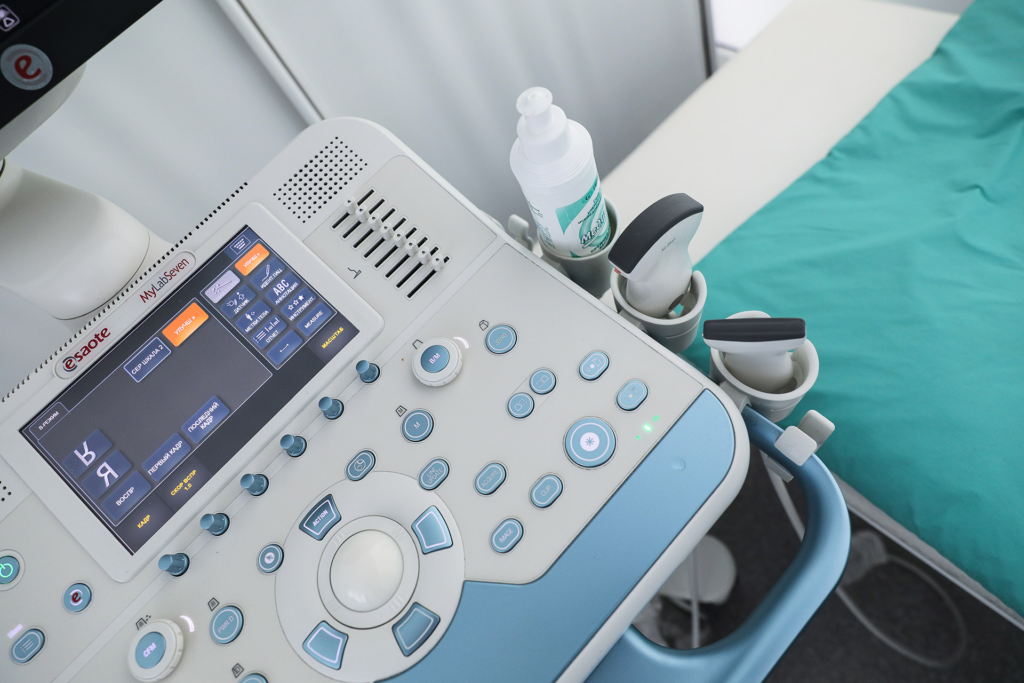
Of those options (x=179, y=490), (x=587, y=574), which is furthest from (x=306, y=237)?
(x=587, y=574)

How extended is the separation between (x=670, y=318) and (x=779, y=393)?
0.11 metres

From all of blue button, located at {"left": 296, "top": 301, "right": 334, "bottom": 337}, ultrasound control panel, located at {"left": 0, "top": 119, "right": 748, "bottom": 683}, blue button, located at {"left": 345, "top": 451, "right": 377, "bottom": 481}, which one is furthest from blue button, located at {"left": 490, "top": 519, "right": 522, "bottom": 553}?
blue button, located at {"left": 296, "top": 301, "right": 334, "bottom": 337}

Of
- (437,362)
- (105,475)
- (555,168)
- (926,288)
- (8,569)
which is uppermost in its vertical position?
(926,288)

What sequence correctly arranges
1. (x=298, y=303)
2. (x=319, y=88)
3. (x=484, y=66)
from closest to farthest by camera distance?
(x=298, y=303) < (x=319, y=88) < (x=484, y=66)

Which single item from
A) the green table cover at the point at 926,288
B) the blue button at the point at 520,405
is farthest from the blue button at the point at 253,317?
the green table cover at the point at 926,288

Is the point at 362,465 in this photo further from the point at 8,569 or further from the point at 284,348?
the point at 8,569

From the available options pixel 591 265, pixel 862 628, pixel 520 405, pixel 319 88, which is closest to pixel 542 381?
pixel 520 405

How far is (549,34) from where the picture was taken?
1.01 metres

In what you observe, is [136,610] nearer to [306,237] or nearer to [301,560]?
[301,560]

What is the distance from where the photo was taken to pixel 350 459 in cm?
46

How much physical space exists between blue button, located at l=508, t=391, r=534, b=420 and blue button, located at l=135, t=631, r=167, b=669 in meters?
0.30

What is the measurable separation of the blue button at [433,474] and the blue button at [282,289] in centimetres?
Result: 19

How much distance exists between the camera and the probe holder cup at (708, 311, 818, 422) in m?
0.46

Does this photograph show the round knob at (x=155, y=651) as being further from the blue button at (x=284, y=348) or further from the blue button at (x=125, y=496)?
the blue button at (x=284, y=348)
